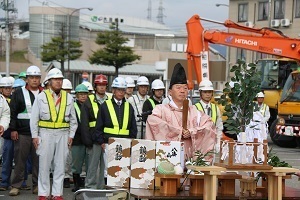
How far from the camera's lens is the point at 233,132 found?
28.2 ft

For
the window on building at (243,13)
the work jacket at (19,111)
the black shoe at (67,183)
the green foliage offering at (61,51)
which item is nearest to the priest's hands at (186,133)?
the work jacket at (19,111)

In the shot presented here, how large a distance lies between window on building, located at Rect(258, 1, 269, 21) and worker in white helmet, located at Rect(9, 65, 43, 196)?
48027mm

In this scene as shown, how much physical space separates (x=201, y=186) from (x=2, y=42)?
9198 cm

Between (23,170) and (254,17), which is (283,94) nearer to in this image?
(23,170)

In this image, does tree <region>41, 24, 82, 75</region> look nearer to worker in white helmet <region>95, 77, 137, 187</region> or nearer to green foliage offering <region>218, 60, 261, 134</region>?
worker in white helmet <region>95, 77, 137, 187</region>

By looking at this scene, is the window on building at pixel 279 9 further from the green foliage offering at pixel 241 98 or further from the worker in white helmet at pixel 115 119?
the green foliage offering at pixel 241 98

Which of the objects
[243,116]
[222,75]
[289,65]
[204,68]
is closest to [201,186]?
[243,116]

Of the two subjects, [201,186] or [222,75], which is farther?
[222,75]

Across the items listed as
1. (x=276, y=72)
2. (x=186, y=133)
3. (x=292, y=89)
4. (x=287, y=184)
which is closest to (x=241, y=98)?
(x=186, y=133)

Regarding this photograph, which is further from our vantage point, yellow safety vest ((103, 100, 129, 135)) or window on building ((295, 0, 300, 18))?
window on building ((295, 0, 300, 18))

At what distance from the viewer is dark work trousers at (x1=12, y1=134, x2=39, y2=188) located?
12.5 metres

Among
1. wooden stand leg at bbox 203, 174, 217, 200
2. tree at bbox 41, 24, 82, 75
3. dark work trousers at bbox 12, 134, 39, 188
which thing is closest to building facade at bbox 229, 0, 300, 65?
tree at bbox 41, 24, 82, 75

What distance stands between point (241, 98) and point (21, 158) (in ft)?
17.0

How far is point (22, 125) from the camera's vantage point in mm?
12461
